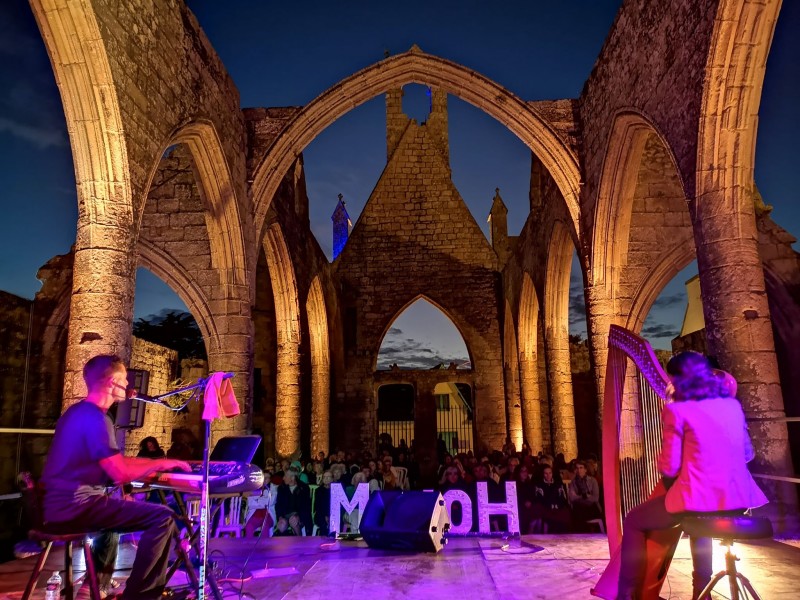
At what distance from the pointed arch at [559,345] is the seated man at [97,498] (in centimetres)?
917

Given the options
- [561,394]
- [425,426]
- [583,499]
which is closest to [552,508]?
[583,499]

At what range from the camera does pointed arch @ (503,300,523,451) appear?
15320 mm

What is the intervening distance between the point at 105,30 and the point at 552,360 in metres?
8.82

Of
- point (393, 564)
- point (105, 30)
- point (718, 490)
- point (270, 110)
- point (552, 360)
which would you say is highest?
point (270, 110)

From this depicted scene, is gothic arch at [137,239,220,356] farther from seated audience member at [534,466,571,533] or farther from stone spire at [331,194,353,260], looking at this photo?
stone spire at [331,194,353,260]

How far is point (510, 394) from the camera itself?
Answer: 51.3 feet

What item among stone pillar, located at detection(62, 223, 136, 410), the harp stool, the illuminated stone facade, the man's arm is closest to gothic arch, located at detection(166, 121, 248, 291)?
the illuminated stone facade

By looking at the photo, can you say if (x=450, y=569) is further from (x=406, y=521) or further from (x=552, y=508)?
(x=552, y=508)

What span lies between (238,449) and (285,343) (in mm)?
8827

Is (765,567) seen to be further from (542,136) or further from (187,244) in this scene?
(187,244)

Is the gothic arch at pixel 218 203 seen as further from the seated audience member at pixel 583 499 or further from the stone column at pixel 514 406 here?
the stone column at pixel 514 406

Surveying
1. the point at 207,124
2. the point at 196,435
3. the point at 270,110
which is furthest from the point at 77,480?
the point at 196,435

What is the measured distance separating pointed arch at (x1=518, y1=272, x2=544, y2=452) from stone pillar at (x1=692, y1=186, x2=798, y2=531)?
8.42 m

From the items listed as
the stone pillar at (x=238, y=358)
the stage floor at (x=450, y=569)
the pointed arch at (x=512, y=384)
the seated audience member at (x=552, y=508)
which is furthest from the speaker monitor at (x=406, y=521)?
the pointed arch at (x=512, y=384)
